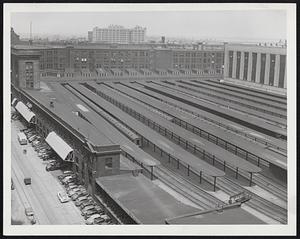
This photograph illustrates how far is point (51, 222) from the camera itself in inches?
1005

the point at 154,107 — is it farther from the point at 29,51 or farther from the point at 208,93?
the point at 29,51

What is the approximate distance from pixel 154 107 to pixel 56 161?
1791cm

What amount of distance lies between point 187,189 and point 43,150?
48.5 feet

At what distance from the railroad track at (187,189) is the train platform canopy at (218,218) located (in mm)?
4663

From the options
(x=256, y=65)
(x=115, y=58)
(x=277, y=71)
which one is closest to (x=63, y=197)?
(x=277, y=71)

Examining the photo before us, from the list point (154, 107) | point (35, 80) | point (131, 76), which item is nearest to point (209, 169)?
point (154, 107)

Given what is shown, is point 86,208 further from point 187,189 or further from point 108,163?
point 187,189

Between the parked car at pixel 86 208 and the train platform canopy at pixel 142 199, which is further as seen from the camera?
the parked car at pixel 86 208

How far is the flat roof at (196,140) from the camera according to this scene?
102 ft

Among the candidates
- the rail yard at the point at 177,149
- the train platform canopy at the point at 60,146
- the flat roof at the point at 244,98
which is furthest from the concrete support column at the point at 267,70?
the train platform canopy at the point at 60,146

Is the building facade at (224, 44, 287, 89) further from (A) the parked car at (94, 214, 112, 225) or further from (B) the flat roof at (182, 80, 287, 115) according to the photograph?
(A) the parked car at (94, 214, 112, 225)

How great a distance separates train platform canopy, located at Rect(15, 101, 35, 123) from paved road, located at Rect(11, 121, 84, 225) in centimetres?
560

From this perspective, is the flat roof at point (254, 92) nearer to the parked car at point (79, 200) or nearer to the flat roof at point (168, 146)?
the flat roof at point (168, 146)

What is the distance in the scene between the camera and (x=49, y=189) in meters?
30.7
